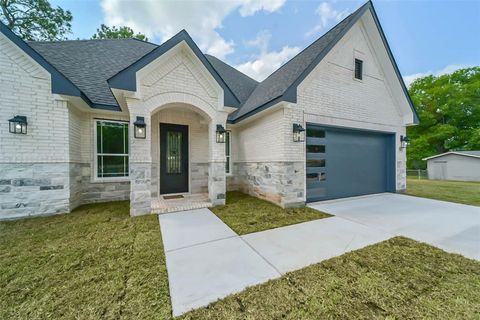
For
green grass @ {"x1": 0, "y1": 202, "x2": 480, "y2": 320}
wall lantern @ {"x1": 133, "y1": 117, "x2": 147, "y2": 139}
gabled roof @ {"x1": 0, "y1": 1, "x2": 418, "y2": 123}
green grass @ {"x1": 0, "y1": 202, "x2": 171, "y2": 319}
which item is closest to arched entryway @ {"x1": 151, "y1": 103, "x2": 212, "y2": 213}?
gabled roof @ {"x1": 0, "y1": 1, "x2": 418, "y2": 123}

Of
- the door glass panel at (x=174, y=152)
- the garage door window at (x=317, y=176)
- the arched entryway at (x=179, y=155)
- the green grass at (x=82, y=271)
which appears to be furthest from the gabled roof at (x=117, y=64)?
the green grass at (x=82, y=271)

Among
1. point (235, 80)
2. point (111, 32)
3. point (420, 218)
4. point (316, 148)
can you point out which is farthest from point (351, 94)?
point (111, 32)

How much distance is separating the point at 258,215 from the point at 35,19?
64.4 ft

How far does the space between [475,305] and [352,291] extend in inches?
47.0

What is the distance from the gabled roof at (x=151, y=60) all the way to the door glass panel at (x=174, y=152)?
2676mm

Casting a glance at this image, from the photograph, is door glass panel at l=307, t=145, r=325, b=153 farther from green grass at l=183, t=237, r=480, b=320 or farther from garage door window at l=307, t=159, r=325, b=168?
green grass at l=183, t=237, r=480, b=320

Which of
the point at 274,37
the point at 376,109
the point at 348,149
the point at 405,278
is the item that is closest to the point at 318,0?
the point at 274,37

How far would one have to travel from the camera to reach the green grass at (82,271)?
183 cm

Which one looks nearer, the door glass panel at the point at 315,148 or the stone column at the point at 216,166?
the stone column at the point at 216,166

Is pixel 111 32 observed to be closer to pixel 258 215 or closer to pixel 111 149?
pixel 111 149

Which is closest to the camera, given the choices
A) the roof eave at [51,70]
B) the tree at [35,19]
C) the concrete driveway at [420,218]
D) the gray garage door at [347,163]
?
the concrete driveway at [420,218]

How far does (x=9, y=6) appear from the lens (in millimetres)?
11078

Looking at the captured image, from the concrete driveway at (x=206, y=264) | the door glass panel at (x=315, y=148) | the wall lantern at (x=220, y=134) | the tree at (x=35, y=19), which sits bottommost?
the concrete driveway at (x=206, y=264)

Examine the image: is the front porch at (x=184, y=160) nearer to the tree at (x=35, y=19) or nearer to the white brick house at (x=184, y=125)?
the white brick house at (x=184, y=125)
